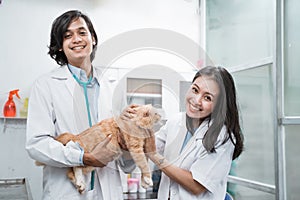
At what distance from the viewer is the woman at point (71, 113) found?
0.99m

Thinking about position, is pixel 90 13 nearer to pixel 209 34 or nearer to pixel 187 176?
pixel 209 34

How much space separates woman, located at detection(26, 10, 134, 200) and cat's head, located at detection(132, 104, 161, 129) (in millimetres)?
111

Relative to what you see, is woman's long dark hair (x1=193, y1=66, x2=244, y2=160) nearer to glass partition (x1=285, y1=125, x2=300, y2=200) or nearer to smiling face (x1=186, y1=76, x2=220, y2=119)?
smiling face (x1=186, y1=76, x2=220, y2=119)

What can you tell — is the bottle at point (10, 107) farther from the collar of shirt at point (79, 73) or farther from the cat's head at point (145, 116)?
the cat's head at point (145, 116)

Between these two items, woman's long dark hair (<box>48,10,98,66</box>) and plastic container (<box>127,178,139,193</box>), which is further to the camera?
plastic container (<box>127,178,139,193</box>)

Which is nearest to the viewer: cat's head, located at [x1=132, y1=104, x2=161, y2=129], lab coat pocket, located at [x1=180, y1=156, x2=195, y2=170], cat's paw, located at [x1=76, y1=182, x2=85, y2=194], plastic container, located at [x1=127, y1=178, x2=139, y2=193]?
cat's head, located at [x1=132, y1=104, x2=161, y2=129]

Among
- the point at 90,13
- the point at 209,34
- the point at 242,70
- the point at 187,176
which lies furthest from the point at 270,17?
the point at 187,176

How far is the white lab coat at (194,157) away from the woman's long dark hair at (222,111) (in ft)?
0.07

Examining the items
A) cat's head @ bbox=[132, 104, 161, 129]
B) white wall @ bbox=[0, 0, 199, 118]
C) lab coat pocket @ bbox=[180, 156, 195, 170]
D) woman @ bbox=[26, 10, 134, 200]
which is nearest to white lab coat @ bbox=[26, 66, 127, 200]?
woman @ bbox=[26, 10, 134, 200]

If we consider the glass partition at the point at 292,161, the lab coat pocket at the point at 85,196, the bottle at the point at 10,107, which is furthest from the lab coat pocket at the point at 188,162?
the bottle at the point at 10,107

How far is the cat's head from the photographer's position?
0.90 metres

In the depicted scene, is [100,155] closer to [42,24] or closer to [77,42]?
[77,42]

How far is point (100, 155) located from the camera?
0.99 metres

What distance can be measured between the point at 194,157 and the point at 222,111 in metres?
0.17
